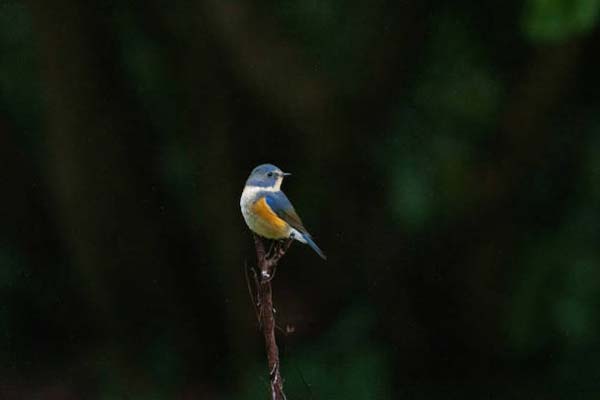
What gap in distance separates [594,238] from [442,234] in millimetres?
940

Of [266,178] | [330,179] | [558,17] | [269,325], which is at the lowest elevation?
[330,179]

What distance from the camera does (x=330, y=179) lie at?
6.00m

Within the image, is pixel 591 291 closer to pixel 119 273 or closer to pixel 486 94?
pixel 486 94

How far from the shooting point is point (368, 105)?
6.00 m

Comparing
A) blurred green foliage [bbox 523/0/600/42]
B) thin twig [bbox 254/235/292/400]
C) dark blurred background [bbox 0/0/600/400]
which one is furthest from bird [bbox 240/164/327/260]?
dark blurred background [bbox 0/0/600/400]

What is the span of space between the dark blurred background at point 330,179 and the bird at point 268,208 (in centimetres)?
184

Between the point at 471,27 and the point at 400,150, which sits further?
the point at 400,150

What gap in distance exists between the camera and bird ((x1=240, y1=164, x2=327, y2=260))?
341cm

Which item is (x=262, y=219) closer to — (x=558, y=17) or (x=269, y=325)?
(x=269, y=325)

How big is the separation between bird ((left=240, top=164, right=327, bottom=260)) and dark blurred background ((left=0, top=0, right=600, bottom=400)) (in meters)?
1.84

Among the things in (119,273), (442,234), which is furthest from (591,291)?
(119,273)

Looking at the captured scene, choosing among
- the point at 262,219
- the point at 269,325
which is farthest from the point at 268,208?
the point at 269,325

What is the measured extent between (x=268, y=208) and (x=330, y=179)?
101 inches

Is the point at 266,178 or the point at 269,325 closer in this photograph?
the point at 269,325
